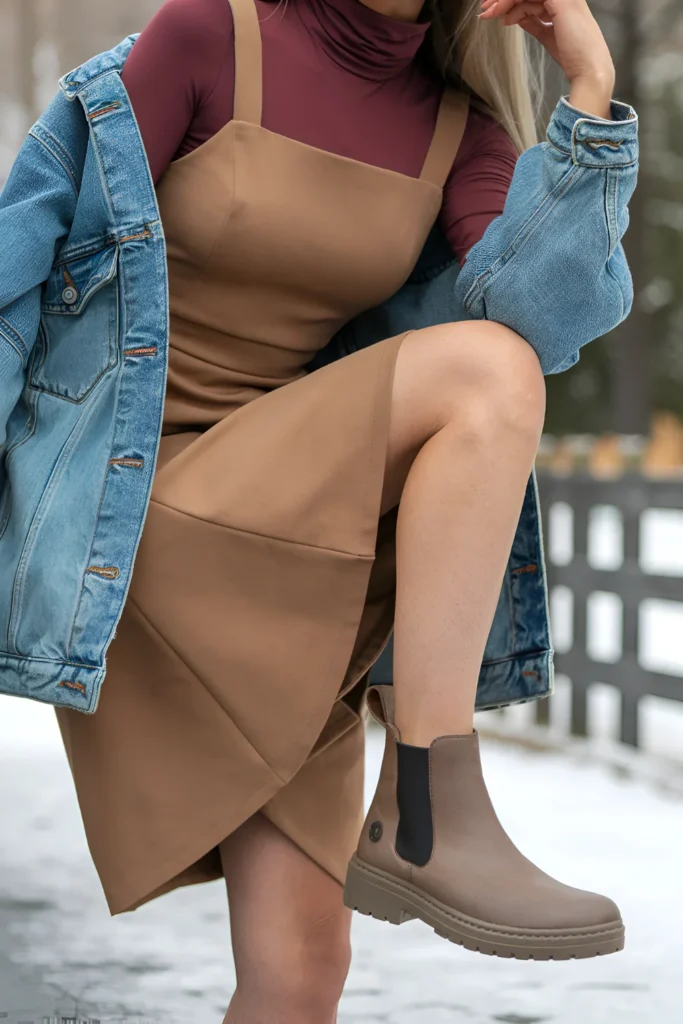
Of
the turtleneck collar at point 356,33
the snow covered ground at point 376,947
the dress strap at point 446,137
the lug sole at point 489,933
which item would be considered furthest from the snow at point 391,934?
the turtleneck collar at point 356,33

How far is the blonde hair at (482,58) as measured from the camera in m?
1.55

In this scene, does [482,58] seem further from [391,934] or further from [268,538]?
[391,934]

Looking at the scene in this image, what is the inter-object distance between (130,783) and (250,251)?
2.02 ft

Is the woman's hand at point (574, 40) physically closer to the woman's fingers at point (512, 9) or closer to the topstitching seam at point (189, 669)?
the woman's fingers at point (512, 9)

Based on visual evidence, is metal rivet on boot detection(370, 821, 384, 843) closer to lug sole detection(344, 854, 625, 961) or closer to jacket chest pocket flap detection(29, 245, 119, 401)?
lug sole detection(344, 854, 625, 961)

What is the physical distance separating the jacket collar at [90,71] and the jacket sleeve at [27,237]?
5 centimetres

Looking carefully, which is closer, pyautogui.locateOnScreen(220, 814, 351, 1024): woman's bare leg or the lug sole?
the lug sole

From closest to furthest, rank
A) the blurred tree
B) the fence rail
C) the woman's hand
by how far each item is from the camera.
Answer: the woman's hand < the fence rail < the blurred tree

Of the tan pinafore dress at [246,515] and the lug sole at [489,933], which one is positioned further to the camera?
the tan pinafore dress at [246,515]

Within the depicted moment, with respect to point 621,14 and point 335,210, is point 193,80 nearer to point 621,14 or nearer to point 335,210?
point 335,210

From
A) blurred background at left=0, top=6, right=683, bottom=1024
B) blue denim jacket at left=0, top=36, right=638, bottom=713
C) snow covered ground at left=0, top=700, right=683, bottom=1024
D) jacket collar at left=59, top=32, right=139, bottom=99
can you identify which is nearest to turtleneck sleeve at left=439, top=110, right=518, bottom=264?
blue denim jacket at left=0, top=36, right=638, bottom=713

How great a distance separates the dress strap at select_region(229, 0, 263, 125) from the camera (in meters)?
1.40

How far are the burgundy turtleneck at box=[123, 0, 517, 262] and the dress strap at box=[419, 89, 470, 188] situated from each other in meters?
0.01

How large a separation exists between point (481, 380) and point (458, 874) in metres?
0.49
